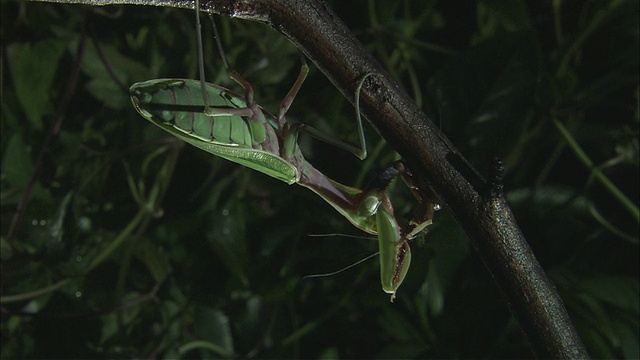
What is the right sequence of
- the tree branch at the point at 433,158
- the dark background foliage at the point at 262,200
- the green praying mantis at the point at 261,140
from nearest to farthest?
the tree branch at the point at 433,158 → the green praying mantis at the point at 261,140 → the dark background foliage at the point at 262,200

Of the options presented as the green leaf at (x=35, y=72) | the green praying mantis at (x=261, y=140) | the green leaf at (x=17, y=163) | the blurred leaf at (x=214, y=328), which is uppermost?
the green praying mantis at (x=261, y=140)

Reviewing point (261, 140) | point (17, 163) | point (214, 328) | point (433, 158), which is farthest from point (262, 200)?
point (433, 158)

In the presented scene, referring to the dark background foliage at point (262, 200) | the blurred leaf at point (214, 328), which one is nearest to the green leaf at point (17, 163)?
the dark background foliage at point (262, 200)

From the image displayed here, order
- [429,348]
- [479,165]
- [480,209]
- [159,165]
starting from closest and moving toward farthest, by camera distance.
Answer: [480,209] → [479,165] → [429,348] → [159,165]

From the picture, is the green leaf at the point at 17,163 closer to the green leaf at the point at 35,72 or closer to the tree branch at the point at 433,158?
the green leaf at the point at 35,72

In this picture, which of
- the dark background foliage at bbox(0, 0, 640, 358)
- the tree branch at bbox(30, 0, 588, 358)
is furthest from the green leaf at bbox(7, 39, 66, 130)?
the tree branch at bbox(30, 0, 588, 358)

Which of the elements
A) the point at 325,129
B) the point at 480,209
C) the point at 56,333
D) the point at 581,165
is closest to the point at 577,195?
the point at 581,165

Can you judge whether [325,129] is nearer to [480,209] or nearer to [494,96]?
[494,96]
